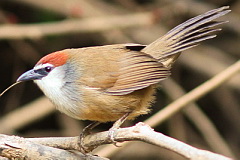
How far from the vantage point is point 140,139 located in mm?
2562

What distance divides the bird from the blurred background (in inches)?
87.4

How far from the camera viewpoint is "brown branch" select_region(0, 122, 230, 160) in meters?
2.21

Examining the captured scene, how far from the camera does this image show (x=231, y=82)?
5.82 metres

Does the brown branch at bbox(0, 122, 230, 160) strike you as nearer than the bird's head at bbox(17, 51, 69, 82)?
Yes

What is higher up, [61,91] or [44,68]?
[44,68]

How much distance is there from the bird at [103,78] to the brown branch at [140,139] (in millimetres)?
156

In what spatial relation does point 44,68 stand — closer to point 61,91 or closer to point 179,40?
point 61,91

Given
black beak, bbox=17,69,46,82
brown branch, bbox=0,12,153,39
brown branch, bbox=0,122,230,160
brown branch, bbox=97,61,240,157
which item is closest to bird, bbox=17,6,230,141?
black beak, bbox=17,69,46,82

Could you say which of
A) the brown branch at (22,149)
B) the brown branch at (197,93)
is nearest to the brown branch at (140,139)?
the brown branch at (22,149)

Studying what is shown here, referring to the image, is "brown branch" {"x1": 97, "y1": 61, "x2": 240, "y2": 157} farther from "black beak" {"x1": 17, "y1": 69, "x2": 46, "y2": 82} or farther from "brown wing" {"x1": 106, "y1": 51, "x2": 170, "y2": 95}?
"black beak" {"x1": 17, "y1": 69, "x2": 46, "y2": 82}

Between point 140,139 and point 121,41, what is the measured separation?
3492 millimetres

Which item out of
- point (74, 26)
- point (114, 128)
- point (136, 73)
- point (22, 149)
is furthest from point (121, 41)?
point (22, 149)

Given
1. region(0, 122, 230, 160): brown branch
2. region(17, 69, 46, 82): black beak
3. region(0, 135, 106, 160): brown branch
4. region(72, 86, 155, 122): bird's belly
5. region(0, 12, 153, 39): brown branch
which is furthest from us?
region(0, 12, 153, 39): brown branch

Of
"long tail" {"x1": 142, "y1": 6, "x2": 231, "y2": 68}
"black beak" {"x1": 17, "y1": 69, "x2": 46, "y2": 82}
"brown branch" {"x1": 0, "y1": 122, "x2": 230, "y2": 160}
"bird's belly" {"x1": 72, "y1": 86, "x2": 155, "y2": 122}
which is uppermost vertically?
"long tail" {"x1": 142, "y1": 6, "x2": 231, "y2": 68}
